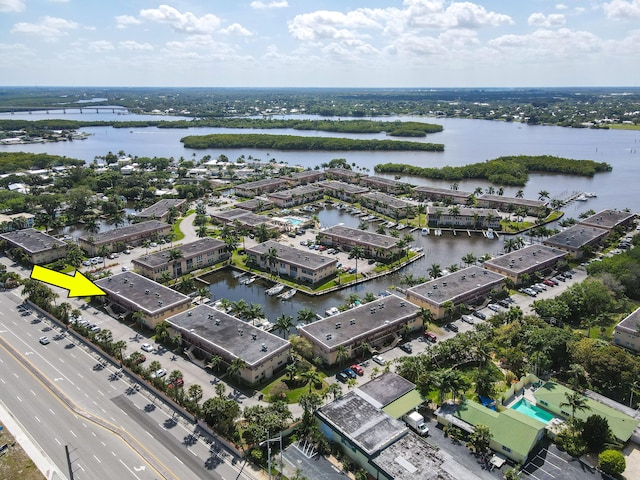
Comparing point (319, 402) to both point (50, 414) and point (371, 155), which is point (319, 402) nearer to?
point (50, 414)

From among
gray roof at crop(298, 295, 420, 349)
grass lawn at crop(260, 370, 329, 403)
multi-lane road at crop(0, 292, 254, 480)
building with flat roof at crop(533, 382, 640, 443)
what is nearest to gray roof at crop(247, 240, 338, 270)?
gray roof at crop(298, 295, 420, 349)

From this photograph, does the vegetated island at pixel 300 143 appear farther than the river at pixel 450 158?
Yes

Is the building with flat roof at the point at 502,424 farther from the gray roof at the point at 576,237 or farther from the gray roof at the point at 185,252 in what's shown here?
the gray roof at the point at 576,237

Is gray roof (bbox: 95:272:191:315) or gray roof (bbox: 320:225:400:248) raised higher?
gray roof (bbox: 320:225:400:248)

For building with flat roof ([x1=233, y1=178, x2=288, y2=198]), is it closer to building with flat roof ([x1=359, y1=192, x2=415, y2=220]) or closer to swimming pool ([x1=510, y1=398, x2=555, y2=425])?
building with flat roof ([x1=359, y1=192, x2=415, y2=220])

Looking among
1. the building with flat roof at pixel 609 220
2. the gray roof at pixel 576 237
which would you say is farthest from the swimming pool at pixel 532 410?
the building with flat roof at pixel 609 220

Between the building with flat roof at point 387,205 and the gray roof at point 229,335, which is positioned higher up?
the building with flat roof at point 387,205

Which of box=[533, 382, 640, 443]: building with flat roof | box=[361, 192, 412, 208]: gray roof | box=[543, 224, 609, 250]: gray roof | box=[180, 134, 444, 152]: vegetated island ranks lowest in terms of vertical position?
box=[533, 382, 640, 443]: building with flat roof
